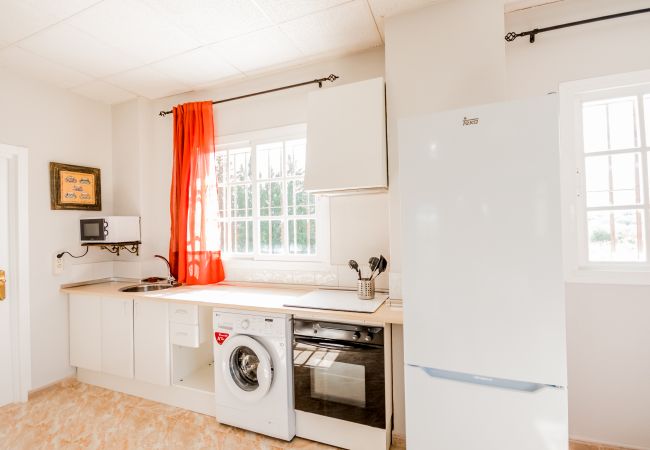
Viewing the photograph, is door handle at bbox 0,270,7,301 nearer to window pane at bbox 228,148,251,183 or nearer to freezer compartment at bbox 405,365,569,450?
window pane at bbox 228,148,251,183

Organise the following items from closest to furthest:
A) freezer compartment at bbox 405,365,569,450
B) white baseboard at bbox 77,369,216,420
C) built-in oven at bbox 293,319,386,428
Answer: freezer compartment at bbox 405,365,569,450 → built-in oven at bbox 293,319,386,428 → white baseboard at bbox 77,369,216,420

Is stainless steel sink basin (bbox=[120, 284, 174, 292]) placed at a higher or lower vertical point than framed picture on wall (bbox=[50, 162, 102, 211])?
lower

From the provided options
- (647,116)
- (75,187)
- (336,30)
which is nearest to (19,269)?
(75,187)

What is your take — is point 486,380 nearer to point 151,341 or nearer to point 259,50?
point 151,341

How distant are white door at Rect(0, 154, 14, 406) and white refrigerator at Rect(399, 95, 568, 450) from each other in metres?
3.31

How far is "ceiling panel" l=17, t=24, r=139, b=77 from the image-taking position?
231 cm

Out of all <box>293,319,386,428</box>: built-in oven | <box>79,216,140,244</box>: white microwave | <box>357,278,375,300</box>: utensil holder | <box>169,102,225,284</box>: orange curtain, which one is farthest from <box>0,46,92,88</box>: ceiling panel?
<box>357,278,375,300</box>: utensil holder


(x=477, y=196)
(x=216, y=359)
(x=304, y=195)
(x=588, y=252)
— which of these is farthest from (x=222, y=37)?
(x=588, y=252)

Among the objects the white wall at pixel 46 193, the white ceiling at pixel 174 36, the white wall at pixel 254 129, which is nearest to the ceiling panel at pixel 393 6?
the white ceiling at pixel 174 36

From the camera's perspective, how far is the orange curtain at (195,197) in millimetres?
3088

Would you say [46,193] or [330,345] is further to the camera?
[46,193]

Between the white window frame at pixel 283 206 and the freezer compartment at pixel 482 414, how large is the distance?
54.0 inches

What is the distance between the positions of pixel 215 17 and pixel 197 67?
2.53 ft

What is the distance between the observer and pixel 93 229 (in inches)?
124
